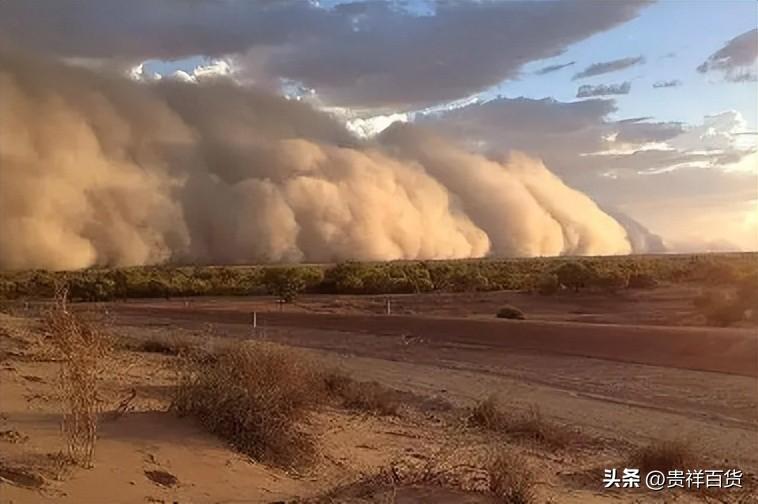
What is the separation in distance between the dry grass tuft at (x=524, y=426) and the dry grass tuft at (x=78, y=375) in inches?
265

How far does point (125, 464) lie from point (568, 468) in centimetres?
573

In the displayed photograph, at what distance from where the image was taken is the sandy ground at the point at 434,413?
8.69 meters

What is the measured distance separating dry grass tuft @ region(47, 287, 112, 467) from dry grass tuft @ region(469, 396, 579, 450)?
674 centimetres

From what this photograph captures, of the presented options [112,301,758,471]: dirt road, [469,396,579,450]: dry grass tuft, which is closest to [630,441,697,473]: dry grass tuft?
[112,301,758,471]: dirt road

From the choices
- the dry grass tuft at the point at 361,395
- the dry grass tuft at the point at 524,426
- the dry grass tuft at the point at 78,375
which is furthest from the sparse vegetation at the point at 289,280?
the dry grass tuft at the point at 78,375

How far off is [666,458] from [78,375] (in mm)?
7376

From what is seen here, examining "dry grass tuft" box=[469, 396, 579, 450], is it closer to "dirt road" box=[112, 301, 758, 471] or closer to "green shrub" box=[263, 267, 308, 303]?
"dirt road" box=[112, 301, 758, 471]

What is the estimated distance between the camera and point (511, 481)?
891 centimetres

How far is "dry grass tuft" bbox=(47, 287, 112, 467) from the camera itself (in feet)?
27.8

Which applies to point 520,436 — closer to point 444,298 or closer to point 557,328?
point 557,328

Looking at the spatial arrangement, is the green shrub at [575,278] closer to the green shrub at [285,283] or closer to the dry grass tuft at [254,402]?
the green shrub at [285,283]

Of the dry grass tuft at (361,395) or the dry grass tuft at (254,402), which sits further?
the dry grass tuft at (361,395)

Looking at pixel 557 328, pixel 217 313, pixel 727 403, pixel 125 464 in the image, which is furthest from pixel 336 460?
Answer: pixel 217 313

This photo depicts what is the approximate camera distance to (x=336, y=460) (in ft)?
34.3
